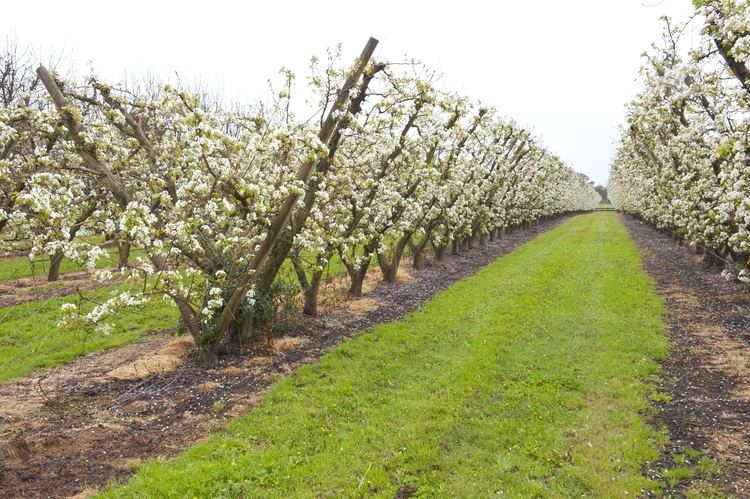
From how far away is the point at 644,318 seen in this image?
1466 cm

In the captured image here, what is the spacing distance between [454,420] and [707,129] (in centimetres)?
1099

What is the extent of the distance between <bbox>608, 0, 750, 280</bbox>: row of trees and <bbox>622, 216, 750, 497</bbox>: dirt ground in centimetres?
126

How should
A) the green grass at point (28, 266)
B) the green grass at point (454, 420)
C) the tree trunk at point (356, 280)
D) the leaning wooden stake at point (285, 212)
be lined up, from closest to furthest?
the green grass at point (454, 420), the leaning wooden stake at point (285, 212), the tree trunk at point (356, 280), the green grass at point (28, 266)

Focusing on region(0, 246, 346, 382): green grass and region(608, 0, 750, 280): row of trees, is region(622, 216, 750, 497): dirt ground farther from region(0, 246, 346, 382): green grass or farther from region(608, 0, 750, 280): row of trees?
region(0, 246, 346, 382): green grass

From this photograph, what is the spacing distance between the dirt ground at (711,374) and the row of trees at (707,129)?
1.26 metres

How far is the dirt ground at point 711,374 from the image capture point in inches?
297

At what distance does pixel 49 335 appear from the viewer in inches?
539

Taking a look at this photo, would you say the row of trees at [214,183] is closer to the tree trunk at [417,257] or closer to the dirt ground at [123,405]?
the dirt ground at [123,405]

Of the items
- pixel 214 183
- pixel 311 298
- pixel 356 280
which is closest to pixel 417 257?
pixel 356 280

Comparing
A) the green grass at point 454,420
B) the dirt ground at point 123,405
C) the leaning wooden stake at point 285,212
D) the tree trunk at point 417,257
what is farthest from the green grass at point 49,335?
the tree trunk at point 417,257

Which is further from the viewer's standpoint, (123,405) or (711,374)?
(711,374)

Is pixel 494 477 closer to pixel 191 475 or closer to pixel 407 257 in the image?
pixel 191 475

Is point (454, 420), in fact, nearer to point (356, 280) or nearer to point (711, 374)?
point (711, 374)

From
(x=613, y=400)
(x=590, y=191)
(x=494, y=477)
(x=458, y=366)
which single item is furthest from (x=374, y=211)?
(x=590, y=191)
